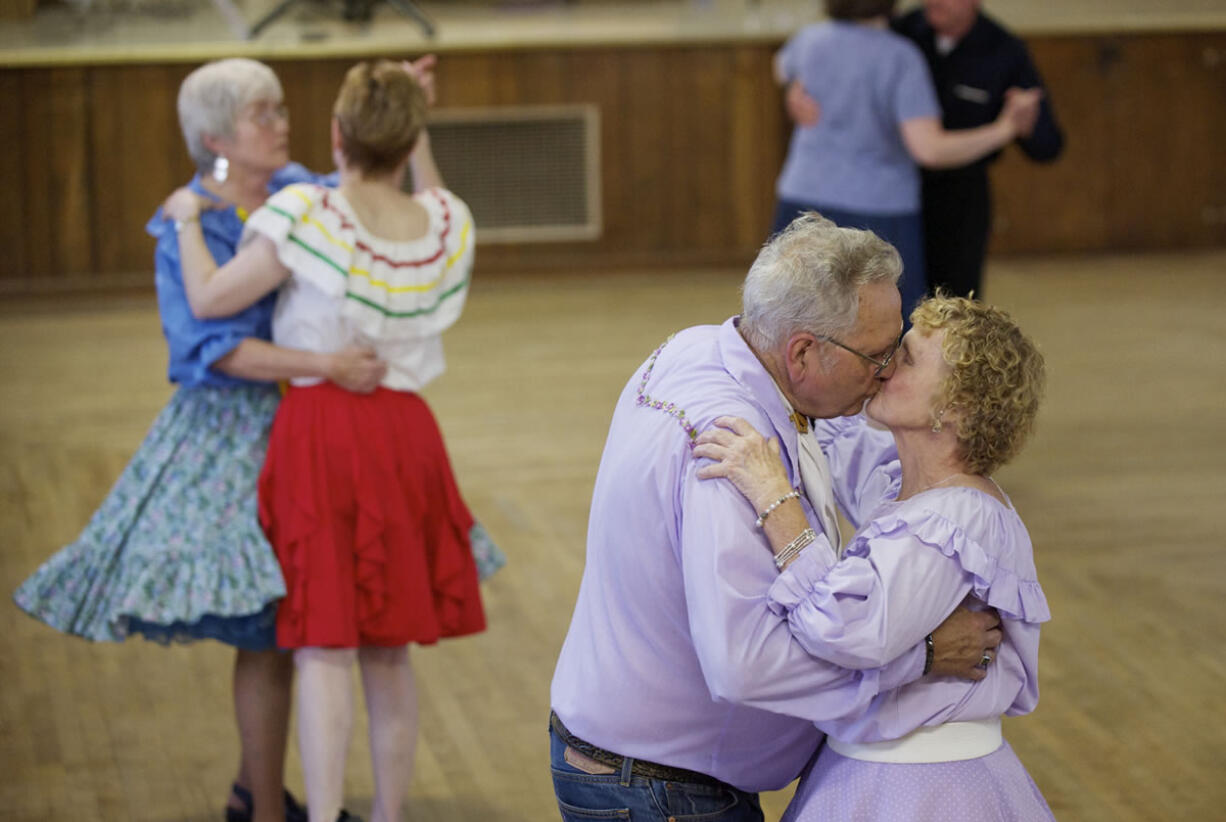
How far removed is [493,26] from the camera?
898cm

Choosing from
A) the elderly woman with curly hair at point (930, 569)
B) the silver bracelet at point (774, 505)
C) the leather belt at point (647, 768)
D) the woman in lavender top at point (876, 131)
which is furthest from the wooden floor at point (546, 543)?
the silver bracelet at point (774, 505)

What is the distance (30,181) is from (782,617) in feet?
23.4

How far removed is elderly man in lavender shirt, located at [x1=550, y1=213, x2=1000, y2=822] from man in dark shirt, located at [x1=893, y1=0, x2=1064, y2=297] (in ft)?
9.10

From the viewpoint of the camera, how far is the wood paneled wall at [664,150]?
8000 millimetres

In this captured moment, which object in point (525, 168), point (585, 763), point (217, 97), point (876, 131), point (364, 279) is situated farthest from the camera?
point (525, 168)

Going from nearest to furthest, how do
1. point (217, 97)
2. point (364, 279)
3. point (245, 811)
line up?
point (364, 279)
point (217, 97)
point (245, 811)

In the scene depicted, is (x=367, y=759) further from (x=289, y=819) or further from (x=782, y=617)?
(x=782, y=617)

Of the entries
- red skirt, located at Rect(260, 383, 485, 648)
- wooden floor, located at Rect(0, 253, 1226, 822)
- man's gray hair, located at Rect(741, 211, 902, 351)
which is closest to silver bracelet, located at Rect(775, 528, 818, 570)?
man's gray hair, located at Rect(741, 211, 902, 351)

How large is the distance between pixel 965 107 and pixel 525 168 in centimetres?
429

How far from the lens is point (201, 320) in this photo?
2789 mm

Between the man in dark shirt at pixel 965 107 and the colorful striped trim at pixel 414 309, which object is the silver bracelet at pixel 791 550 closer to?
the colorful striped trim at pixel 414 309

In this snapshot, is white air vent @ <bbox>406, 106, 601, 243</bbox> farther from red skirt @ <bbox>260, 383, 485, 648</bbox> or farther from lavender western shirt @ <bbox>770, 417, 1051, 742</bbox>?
lavender western shirt @ <bbox>770, 417, 1051, 742</bbox>

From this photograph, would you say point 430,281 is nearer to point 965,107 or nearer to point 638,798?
point 638,798

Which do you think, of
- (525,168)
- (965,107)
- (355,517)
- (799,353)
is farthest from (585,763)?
(525,168)
